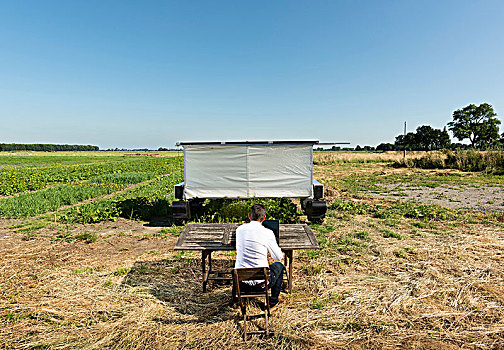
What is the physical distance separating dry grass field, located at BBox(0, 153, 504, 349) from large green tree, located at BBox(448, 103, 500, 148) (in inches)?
2943

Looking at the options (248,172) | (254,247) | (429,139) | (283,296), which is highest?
(429,139)

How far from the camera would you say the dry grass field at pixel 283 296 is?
353 centimetres

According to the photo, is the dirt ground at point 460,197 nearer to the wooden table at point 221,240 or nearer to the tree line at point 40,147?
the wooden table at point 221,240

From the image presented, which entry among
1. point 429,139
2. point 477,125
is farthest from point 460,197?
point 429,139

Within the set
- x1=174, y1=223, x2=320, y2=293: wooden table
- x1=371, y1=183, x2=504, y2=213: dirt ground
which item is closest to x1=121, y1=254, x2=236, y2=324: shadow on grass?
x1=174, y1=223, x2=320, y2=293: wooden table

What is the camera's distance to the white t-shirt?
3635mm

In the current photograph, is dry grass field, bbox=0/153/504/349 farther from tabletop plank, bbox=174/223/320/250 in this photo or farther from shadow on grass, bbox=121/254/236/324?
tabletop plank, bbox=174/223/320/250

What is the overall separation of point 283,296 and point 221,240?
147 centimetres

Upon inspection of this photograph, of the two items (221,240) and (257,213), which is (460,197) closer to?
(221,240)

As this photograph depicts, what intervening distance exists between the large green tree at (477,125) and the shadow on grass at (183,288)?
79303 millimetres

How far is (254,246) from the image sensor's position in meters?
3.64

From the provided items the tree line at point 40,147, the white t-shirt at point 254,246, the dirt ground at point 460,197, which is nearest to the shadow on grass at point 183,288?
the white t-shirt at point 254,246

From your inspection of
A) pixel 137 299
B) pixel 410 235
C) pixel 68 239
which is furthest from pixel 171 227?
pixel 410 235

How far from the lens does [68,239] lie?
7688 millimetres
